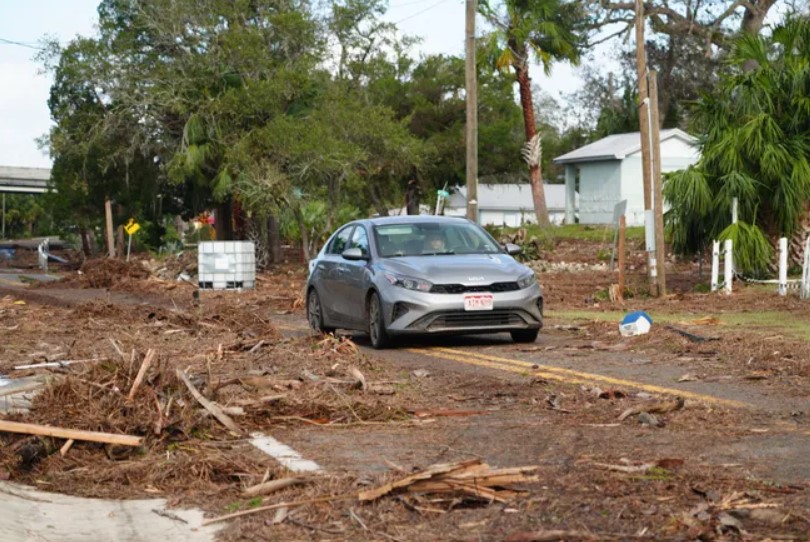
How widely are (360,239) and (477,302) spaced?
8.08 ft

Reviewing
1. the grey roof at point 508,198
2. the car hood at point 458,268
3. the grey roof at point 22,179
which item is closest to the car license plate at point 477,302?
the car hood at point 458,268

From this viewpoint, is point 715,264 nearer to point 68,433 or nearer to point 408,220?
point 408,220

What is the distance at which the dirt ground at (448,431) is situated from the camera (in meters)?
6.46

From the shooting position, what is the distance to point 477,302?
15.6 meters

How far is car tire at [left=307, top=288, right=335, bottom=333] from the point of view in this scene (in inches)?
718

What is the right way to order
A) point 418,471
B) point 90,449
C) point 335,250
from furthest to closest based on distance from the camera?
point 335,250 < point 90,449 < point 418,471

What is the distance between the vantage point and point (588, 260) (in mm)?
41844

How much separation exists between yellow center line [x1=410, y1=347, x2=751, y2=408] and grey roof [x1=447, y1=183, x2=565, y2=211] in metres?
75.1

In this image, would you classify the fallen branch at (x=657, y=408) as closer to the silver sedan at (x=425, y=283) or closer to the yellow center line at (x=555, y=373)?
the yellow center line at (x=555, y=373)

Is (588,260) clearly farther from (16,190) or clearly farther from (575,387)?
(16,190)

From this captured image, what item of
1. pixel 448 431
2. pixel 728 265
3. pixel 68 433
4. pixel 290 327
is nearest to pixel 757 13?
pixel 728 265

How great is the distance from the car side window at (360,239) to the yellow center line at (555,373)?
1723mm

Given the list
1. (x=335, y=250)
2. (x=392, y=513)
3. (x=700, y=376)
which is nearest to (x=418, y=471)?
(x=392, y=513)

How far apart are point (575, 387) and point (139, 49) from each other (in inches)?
1359
